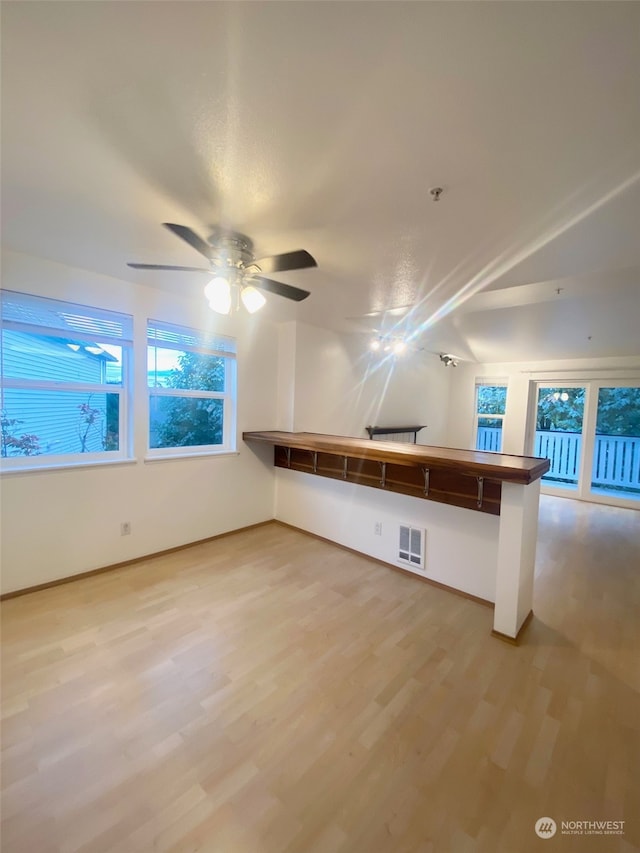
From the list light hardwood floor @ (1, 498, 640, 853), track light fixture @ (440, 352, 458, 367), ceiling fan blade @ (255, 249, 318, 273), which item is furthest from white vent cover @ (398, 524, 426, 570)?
track light fixture @ (440, 352, 458, 367)

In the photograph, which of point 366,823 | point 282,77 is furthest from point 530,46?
point 366,823

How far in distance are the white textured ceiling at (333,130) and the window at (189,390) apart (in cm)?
103

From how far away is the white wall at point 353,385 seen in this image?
4.06m

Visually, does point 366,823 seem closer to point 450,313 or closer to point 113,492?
point 113,492

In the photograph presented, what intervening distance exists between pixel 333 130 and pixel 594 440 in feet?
20.6

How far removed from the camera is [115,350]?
2.94 m

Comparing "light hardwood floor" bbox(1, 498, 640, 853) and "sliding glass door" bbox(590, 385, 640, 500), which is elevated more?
"sliding glass door" bbox(590, 385, 640, 500)

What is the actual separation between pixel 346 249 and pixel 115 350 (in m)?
2.10

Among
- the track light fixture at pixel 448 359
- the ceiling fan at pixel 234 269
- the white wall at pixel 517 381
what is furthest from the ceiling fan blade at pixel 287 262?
the white wall at pixel 517 381

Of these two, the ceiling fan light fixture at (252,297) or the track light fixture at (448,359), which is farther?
the track light fixture at (448,359)

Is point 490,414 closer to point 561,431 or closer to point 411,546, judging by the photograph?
point 561,431

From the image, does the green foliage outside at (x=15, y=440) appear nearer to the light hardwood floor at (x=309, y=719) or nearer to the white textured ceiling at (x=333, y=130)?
the light hardwood floor at (x=309, y=719)

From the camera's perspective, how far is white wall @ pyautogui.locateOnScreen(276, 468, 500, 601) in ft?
8.57

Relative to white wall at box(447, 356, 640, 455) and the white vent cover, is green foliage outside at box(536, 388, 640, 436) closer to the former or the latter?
white wall at box(447, 356, 640, 455)
